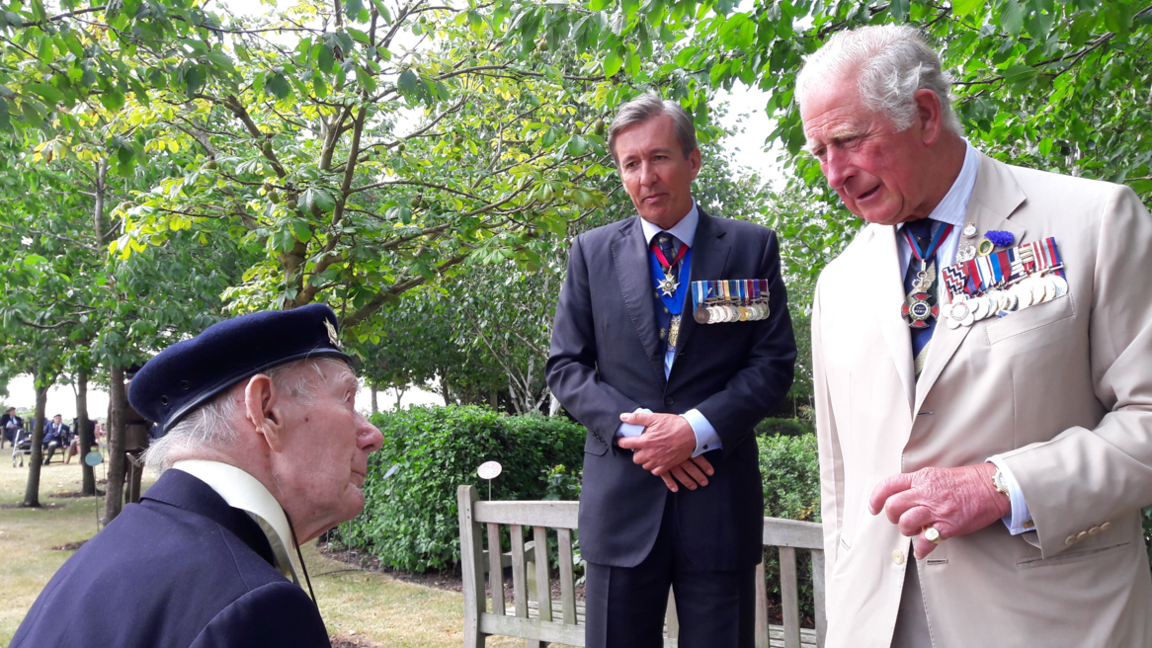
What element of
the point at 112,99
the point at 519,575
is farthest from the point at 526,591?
the point at 112,99

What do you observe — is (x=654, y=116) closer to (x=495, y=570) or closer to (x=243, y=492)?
(x=243, y=492)

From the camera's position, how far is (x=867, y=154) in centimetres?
177

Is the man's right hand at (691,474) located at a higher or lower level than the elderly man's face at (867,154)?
lower

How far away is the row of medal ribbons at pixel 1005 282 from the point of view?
157 centimetres

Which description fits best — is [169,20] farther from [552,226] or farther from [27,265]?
[27,265]

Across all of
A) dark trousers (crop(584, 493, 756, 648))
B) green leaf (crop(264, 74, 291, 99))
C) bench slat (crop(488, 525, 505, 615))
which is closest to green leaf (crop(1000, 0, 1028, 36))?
dark trousers (crop(584, 493, 756, 648))

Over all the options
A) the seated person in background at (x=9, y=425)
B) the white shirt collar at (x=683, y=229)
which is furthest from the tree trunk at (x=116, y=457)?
the seated person in background at (x=9, y=425)

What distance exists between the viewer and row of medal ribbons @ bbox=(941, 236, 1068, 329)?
5.14 feet

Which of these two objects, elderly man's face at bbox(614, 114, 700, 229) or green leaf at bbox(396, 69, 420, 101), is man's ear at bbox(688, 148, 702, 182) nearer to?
elderly man's face at bbox(614, 114, 700, 229)

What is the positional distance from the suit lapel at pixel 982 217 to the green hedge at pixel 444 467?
262 inches

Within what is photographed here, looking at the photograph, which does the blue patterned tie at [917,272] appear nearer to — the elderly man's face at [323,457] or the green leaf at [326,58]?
the elderly man's face at [323,457]

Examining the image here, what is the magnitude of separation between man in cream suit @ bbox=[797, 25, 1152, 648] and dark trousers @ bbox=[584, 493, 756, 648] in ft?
1.41

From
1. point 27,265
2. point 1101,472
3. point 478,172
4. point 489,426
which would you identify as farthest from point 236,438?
point 27,265

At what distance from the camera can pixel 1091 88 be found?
14.2ft
